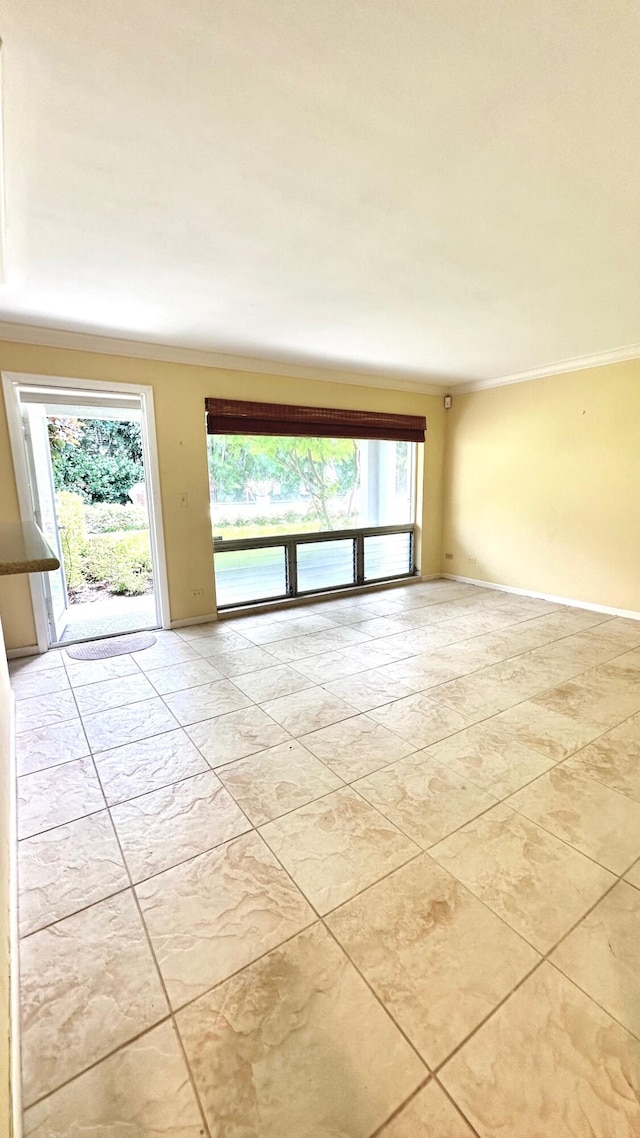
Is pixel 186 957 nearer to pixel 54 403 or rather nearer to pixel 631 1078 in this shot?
pixel 631 1078

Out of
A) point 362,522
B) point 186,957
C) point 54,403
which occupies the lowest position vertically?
point 186,957

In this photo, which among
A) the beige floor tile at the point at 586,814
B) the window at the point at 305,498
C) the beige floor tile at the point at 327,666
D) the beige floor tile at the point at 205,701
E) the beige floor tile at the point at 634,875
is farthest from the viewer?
the window at the point at 305,498

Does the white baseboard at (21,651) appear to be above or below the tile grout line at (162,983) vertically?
above

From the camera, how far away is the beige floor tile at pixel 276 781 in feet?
6.28

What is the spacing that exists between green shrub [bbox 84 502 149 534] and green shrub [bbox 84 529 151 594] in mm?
166

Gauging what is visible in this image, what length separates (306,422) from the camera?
183 inches

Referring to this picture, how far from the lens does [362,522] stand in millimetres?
5453

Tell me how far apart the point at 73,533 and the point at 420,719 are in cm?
494

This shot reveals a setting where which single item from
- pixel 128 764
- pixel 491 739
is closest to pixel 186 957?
pixel 128 764

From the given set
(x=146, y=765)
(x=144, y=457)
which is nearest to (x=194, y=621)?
(x=144, y=457)

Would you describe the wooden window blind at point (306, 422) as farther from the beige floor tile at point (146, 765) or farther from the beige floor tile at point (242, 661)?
the beige floor tile at point (146, 765)

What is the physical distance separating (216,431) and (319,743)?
2984mm

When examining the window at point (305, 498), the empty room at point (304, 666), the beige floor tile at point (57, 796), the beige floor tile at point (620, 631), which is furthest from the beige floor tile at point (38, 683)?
the beige floor tile at point (620, 631)

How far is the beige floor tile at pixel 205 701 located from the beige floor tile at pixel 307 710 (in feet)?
0.71
